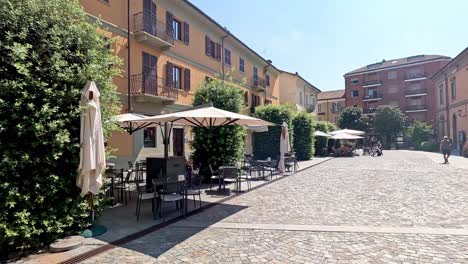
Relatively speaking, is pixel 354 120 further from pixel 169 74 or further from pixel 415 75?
pixel 169 74

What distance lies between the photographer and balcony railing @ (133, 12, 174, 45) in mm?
14734

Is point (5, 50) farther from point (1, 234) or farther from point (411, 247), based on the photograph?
point (411, 247)

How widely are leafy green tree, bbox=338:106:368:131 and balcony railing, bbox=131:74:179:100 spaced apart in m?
42.4

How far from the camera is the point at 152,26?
15.5 metres

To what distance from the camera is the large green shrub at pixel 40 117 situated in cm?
423

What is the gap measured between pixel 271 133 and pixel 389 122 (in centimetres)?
3447

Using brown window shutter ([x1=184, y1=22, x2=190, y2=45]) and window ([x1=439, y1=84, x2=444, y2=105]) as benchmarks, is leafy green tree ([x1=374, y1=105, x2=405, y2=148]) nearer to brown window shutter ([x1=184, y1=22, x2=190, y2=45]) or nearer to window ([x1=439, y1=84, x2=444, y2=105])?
window ([x1=439, y1=84, x2=444, y2=105])

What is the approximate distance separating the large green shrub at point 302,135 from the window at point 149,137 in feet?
36.9

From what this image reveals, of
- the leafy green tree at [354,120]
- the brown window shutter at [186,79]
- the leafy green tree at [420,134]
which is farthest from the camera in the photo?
the leafy green tree at [354,120]

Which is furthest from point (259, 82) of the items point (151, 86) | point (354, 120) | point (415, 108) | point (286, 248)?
point (415, 108)

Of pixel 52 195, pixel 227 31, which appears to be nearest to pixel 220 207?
pixel 52 195

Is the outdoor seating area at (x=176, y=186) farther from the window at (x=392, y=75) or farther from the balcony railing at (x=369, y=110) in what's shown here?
the window at (x=392, y=75)

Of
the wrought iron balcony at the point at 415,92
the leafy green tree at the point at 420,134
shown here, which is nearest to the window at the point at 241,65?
the leafy green tree at the point at 420,134

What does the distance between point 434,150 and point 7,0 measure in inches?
1635
